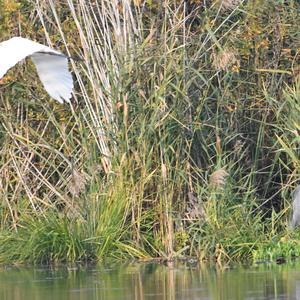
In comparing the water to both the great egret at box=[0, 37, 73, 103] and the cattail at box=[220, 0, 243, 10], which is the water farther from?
the cattail at box=[220, 0, 243, 10]

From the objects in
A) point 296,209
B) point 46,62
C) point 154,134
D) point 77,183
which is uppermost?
point 46,62

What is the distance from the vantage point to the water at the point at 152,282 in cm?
755

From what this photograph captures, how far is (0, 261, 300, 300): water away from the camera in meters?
7.55

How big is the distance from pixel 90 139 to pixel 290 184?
1.80m

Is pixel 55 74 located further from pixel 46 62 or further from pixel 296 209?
pixel 296 209

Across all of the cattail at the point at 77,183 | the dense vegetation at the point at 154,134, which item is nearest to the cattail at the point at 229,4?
the dense vegetation at the point at 154,134

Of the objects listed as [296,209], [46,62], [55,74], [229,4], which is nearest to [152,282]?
[296,209]

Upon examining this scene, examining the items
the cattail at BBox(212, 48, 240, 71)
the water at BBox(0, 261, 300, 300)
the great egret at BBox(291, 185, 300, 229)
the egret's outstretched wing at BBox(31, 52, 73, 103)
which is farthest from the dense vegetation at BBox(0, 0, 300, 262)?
the egret's outstretched wing at BBox(31, 52, 73, 103)

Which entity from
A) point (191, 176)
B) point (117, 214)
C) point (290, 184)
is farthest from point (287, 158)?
point (117, 214)

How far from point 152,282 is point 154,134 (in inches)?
78.5

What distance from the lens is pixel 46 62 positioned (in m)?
9.61

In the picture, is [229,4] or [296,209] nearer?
[296,209]

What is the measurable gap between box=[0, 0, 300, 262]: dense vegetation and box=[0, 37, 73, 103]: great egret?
690 millimetres

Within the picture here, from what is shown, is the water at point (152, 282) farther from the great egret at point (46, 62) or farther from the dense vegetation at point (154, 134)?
the great egret at point (46, 62)
